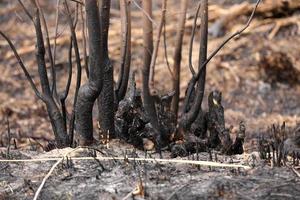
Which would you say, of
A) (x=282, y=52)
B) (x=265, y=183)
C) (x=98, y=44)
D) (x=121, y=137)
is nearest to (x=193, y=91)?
(x=121, y=137)

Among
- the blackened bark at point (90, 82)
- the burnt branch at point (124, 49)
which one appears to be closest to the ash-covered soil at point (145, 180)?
the blackened bark at point (90, 82)

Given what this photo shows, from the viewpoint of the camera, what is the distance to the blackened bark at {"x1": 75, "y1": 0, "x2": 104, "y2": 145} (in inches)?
114

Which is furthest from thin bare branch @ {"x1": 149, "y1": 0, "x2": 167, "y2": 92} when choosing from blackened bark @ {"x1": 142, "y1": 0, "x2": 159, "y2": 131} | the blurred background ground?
the blurred background ground

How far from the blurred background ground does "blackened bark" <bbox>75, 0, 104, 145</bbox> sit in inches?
90.8

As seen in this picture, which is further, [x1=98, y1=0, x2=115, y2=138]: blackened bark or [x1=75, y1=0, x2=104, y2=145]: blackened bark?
[x1=98, y1=0, x2=115, y2=138]: blackened bark

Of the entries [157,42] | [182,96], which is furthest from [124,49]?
[182,96]

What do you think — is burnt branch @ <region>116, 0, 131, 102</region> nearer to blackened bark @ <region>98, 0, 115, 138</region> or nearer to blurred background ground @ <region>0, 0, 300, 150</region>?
blackened bark @ <region>98, 0, 115, 138</region>

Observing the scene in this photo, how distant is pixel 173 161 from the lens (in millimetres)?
2846

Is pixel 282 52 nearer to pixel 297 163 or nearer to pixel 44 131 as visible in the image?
pixel 44 131

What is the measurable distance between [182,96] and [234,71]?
0.84 metres

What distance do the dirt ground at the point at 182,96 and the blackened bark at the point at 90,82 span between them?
0.64 ft

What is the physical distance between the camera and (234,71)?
22.2 feet

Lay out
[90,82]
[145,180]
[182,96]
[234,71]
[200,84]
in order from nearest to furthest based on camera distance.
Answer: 1. [145,180]
2. [90,82]
3. [200,84]
4. [182,96]
5. [234,71]

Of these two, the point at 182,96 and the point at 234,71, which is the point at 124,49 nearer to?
the point at 182,96
